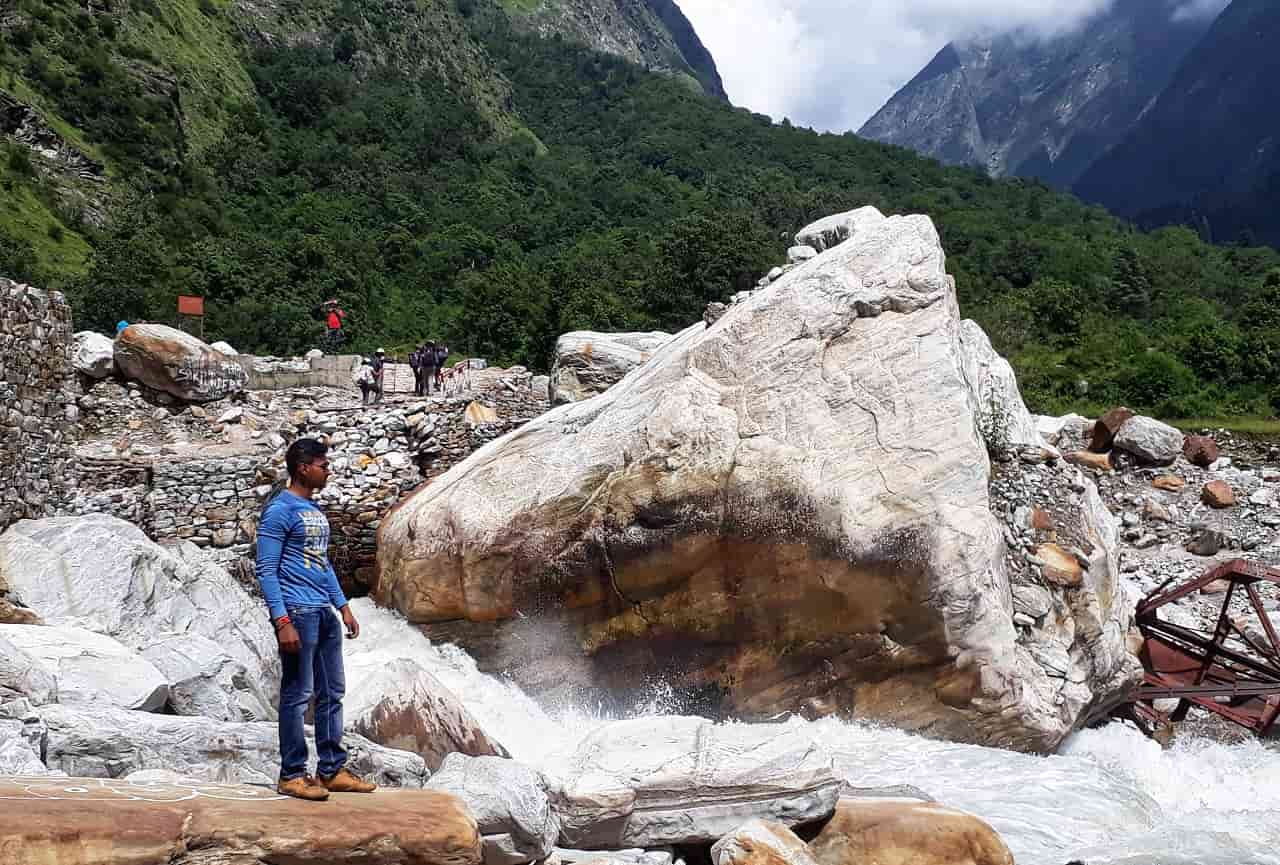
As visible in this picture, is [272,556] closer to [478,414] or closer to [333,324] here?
[478,414]

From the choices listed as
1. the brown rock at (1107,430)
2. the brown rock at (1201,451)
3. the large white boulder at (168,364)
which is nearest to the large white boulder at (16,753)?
the large white boulder at (168,364)

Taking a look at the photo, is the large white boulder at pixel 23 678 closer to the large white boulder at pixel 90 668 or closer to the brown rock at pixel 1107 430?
the large white boulder at pixel 90 668

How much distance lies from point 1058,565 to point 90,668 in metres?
9.66

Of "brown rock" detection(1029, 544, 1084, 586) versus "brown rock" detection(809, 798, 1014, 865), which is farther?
"brown rock" detection(1029, 544, 1084, 586)

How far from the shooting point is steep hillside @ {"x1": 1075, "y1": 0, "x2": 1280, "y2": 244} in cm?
7781

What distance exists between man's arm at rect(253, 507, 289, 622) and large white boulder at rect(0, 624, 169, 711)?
97.9 inches

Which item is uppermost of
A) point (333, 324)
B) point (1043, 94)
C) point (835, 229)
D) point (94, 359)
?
point (1043, 94)

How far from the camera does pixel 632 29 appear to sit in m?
138

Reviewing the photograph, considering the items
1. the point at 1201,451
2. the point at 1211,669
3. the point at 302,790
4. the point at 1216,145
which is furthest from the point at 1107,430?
the point at 1216,145

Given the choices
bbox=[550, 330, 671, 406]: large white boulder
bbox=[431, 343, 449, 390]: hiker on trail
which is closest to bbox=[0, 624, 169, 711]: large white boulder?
bbox=[550, 330, 671, 406]: large white boulder

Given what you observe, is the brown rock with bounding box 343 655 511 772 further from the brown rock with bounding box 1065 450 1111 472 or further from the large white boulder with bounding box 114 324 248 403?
the brown rock with bounding box 1065 450 1111 472

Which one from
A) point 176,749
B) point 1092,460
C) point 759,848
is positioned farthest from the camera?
point 1092,460

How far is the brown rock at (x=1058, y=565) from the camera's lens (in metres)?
11.1

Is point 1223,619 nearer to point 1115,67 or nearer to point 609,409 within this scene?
point 609,409
